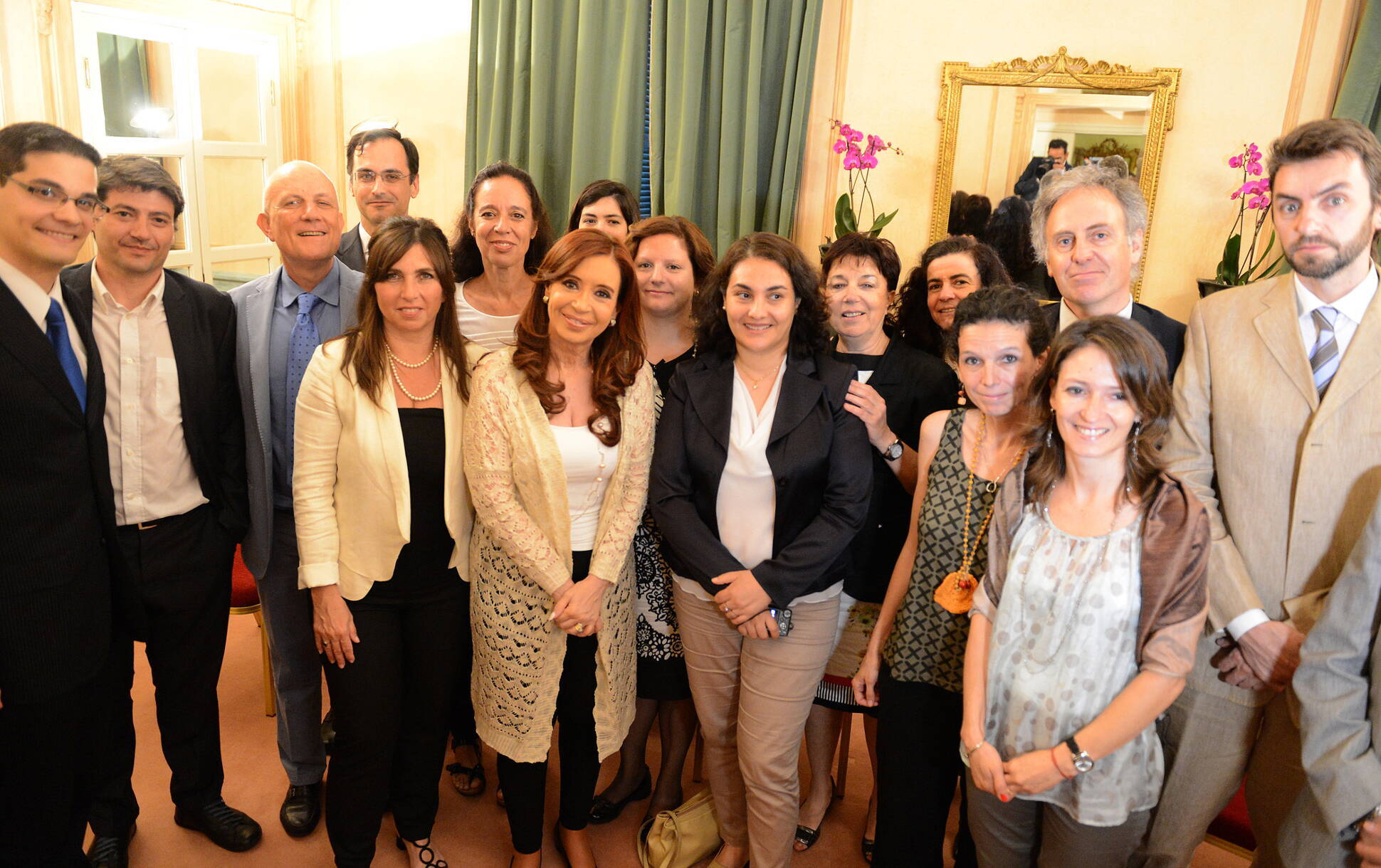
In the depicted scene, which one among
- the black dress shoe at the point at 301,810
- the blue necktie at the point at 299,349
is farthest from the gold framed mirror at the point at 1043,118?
the black dress shoe at the point at 301,810

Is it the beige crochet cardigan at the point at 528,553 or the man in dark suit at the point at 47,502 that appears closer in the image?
the man in dark suit at the point at 47,502

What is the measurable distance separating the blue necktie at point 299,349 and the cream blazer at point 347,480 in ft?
0.99

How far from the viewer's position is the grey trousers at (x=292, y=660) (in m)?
2.42

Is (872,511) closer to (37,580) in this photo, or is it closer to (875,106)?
(37,580)

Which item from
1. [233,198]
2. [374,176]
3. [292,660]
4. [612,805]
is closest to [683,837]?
[612,805]

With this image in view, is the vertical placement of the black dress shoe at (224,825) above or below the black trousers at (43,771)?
below

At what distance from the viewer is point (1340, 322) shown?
1.73 meters

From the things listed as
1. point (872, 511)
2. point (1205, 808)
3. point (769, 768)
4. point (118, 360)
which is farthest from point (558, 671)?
point (1205, 808)

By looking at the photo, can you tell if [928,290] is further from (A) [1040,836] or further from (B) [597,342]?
(A) [1040,836]

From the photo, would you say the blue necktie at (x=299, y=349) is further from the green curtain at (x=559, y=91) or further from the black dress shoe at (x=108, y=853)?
the green curtain at (x=559, y=91)

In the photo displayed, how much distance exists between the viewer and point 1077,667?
1677 mm

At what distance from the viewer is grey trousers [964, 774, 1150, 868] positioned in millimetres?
1747

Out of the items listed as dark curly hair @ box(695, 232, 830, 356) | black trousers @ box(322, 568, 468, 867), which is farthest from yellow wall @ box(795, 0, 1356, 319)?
black trousers @ box(322, 568, 468, 867)

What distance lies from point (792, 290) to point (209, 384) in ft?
4.81
